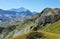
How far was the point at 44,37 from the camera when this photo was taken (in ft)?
409

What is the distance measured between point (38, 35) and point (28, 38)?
28.4ft

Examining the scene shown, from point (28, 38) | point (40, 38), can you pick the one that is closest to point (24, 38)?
point (28, 38)

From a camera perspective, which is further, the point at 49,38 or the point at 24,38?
the point at 24,38

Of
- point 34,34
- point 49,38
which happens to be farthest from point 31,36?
point 49,38

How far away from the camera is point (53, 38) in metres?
117

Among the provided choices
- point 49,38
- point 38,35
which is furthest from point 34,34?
point 49,38

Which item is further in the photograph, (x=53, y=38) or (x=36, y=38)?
(x=36, y=38)

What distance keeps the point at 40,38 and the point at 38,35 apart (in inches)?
187

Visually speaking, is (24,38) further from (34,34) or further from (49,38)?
(49,38)

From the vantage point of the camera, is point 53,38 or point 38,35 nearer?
point 53,38

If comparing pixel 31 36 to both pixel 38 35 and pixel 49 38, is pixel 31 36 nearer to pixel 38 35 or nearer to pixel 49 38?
pixel 38 35

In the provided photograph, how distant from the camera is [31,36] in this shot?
416 feet

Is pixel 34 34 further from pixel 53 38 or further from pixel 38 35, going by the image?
pixel 53 38

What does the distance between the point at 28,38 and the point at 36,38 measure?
5842mm
